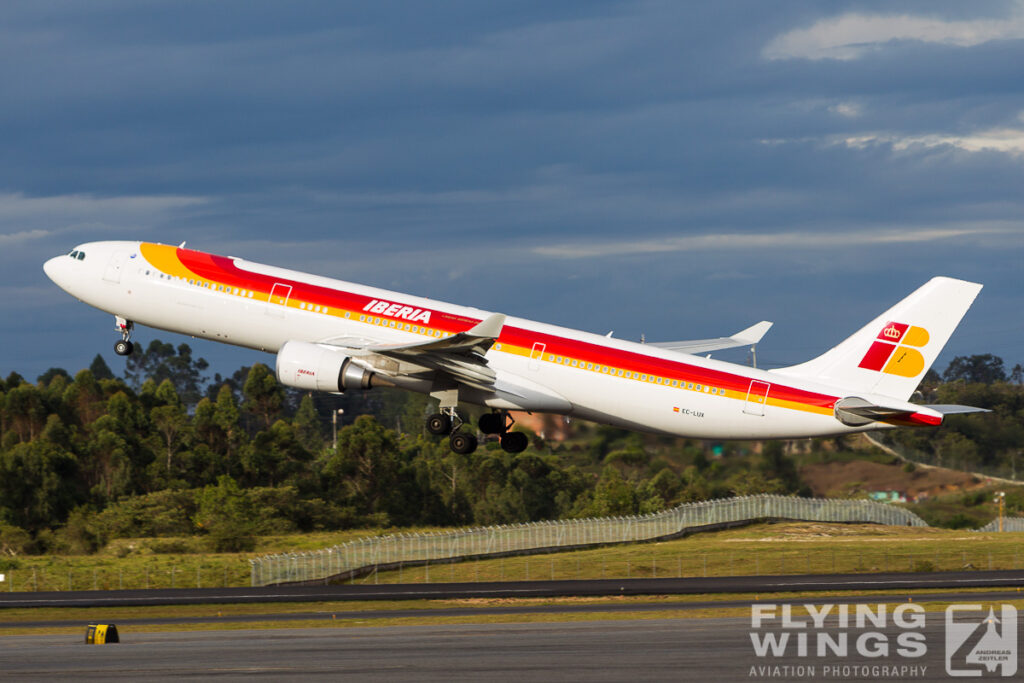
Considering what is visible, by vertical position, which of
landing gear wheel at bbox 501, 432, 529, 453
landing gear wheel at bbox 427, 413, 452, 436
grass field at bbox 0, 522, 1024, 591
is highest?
landing gear wheel at bbox 427, 413, 452, 436

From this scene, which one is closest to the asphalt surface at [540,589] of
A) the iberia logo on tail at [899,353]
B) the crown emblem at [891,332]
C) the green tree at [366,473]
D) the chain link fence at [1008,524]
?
the chain link fence at [1008,524]

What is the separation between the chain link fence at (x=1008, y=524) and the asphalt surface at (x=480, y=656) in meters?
40.7

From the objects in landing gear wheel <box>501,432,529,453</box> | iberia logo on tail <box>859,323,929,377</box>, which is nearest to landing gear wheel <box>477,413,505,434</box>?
landing gear wheel <box>501,432,529,453</box>

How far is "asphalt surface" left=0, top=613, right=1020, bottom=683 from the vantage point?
33031 millimetres

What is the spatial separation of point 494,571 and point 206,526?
35847mm

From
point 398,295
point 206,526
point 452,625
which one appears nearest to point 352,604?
point 452,625

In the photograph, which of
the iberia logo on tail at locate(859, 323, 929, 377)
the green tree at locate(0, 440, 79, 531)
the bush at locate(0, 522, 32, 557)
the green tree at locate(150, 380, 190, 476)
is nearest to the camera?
the iberia logo on tail at locate(859, 323, 929, 377)

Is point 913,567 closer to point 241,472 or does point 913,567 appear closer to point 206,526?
point 206,526

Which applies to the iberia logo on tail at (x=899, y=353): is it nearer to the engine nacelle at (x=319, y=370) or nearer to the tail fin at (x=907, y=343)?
the tail fin at (x=907, y=343)

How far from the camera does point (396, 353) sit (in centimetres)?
4712

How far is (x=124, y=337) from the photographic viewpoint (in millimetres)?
53938

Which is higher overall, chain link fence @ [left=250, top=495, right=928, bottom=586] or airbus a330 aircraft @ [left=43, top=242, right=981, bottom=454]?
airbus a330 aircraft @ [left=43, top=242, right=981, bottom=454]

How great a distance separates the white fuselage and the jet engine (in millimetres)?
1541

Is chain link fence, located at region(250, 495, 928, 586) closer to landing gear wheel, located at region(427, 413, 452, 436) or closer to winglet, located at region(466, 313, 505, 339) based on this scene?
landing gear wheel, located at region(427, 413, 452, 436)
